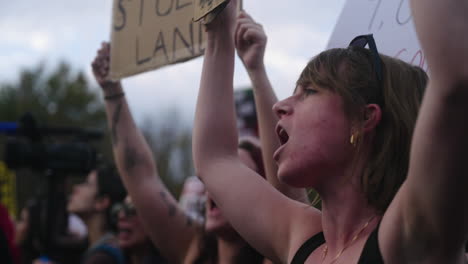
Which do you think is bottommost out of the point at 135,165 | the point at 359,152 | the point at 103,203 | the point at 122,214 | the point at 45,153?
the point at 103,203

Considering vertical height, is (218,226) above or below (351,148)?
below

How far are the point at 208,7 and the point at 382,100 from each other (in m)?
0.49

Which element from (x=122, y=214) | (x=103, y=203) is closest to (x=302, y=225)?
(x=122, y=214)

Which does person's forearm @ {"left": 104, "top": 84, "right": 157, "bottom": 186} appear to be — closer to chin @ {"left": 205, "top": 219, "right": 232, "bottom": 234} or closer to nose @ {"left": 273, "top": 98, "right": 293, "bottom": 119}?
chin @ {"left": 205, "top": 219, "right": 232, "bottom": 234}

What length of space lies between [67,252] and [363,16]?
361 centimetres

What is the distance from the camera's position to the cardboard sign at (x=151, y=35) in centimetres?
212

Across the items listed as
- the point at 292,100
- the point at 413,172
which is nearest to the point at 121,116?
the point at 292,100

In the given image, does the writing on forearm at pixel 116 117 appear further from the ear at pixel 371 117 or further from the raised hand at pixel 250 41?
the ear at pixel 371 117

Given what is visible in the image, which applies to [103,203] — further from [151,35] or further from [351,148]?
[351,148]

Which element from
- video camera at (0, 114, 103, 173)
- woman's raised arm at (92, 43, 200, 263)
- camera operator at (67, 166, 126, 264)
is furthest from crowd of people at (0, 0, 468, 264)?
video camera at (0, 114, 103, 173)

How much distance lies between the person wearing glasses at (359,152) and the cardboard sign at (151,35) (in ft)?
0.80

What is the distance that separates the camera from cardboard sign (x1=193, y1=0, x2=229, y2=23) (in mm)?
1633

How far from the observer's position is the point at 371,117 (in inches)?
56.6

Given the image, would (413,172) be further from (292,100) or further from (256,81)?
(256,81)
